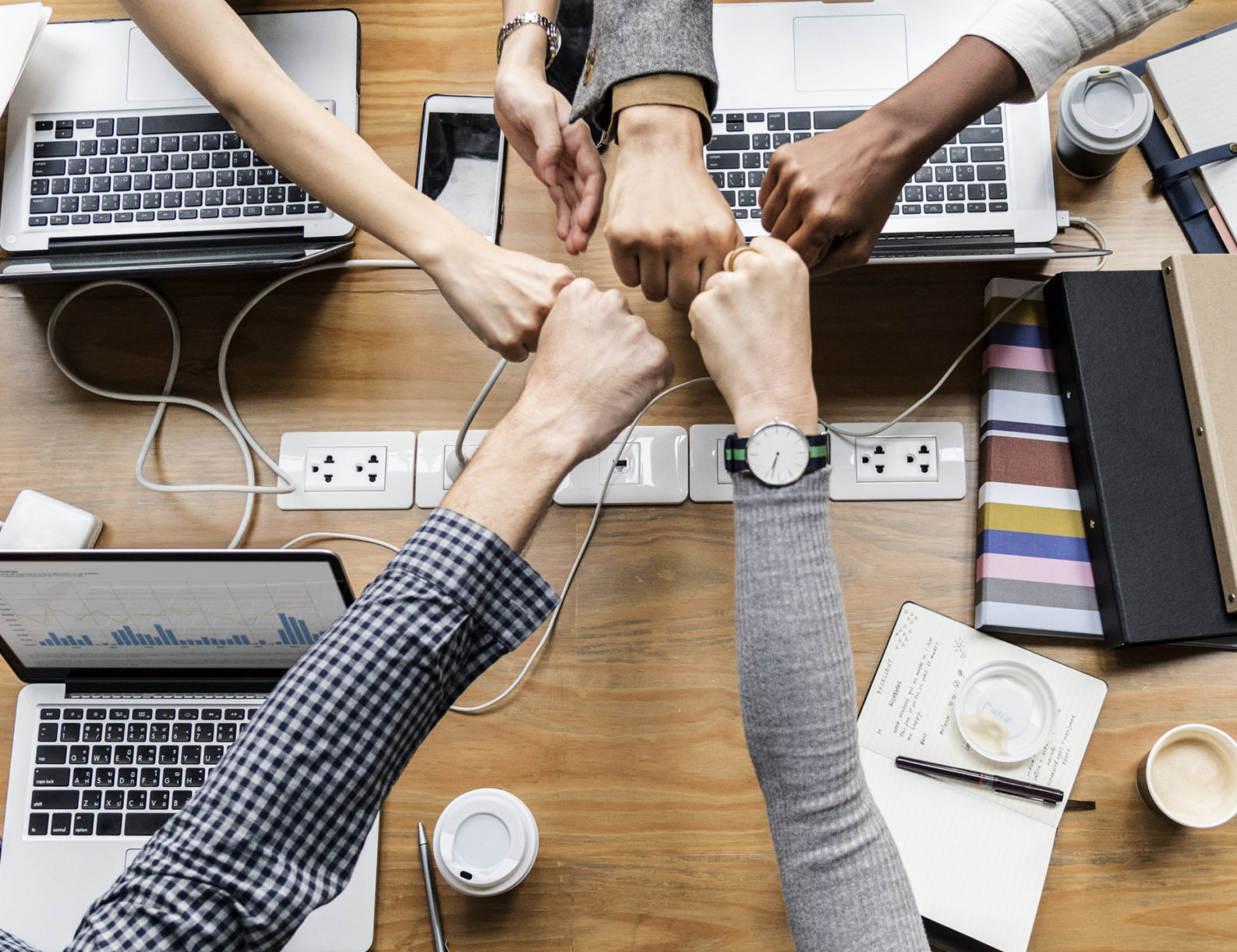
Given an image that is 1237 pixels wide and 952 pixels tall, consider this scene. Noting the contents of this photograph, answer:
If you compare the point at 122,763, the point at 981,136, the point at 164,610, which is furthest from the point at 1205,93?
the point at 122,763

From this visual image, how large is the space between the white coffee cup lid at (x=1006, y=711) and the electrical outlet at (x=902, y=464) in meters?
0.18

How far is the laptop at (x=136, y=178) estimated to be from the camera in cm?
95

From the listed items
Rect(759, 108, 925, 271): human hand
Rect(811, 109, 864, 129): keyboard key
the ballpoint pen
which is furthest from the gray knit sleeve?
Rect(811, 109, 864, 129): keyboard key

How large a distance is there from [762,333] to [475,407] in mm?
315

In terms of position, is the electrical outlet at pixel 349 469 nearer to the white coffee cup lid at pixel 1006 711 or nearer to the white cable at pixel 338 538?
the white cable at pixel 338 538

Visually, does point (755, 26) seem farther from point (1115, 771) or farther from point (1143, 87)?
point (1115, 771)

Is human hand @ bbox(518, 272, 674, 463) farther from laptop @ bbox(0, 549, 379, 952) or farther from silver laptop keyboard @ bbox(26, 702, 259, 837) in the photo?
silver laptop keyboard @ bbox(26, 702, 259, 837)

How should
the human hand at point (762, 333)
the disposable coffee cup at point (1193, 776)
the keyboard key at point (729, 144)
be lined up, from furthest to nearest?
1. the keyboard key at point (729, 144)
2. the disposable coffee cup at point (1193, 776)
3. the human hand at point (762, 333)

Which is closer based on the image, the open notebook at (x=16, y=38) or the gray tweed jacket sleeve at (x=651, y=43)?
the gray tweed jacket sleeve at (x=651, y=43)

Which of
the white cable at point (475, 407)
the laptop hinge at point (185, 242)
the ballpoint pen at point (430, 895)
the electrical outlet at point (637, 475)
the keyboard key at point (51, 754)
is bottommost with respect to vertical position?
the ballpoint pen at point (430, 895)

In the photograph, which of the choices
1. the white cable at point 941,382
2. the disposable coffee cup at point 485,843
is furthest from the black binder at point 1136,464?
the disposable coffee cup at point 485,843

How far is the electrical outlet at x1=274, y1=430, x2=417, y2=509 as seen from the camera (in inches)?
37.5

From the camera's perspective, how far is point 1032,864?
84 centimetres

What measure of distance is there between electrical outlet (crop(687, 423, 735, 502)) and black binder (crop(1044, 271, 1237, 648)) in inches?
13.7
